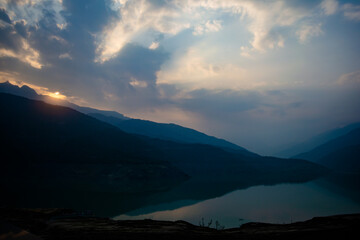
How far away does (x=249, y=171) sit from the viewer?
118 meters

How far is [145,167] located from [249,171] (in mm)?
66577

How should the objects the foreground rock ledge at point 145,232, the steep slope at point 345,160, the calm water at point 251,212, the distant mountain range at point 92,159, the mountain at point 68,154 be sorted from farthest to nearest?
the steep slope at point 345,160
the distant mountain range at point 92,159
the mountain at point 68,154
the calm water at point 251,212
the foreground rock ledge at point 145,232

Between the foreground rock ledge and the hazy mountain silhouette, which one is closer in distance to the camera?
the foreground rock ledge

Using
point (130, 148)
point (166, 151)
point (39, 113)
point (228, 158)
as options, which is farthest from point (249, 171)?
point (39, 113)

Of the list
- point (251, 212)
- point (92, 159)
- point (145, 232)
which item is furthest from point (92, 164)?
point (145, 232)

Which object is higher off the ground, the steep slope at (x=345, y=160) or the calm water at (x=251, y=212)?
the steep slope at (x=345, y=160)

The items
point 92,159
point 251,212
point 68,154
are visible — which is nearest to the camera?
point 251,212

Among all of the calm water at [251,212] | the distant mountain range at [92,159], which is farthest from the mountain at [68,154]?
the calm water at [251,212]

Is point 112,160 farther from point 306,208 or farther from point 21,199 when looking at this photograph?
point 306,208

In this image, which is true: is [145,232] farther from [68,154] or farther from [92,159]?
[68,154]

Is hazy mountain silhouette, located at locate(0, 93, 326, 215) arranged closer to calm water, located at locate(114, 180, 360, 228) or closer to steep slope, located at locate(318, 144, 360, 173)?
calm water, located at locate(114, 180, 360, 228)

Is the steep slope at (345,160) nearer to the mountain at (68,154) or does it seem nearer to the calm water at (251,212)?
the mountain at (68,154)

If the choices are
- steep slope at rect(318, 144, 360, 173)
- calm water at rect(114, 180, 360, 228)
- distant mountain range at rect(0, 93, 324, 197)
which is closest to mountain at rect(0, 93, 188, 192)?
distant mountain range at rect(0, 93, 324, 197)

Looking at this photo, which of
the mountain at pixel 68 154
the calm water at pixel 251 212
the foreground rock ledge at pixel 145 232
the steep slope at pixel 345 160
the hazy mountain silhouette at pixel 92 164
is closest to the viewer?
the foreground rock ledge at pixel 145 232
